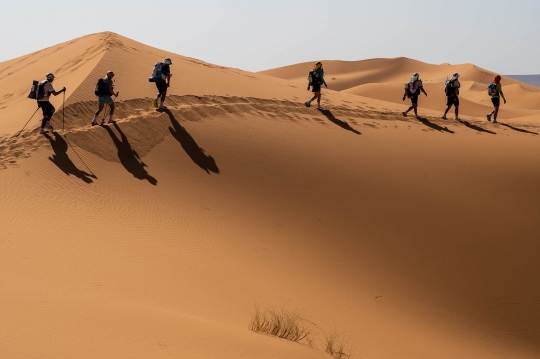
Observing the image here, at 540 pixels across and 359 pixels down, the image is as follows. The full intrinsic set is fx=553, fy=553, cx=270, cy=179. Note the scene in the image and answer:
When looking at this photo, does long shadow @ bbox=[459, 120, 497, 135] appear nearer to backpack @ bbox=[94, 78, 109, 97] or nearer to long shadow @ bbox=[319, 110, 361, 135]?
long shadow @ bbox=[319, 110, 361, 135]

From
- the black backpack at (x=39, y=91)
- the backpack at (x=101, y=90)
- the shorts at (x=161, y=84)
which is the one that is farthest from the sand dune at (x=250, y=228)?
the black backpack at (x=39, y=91)

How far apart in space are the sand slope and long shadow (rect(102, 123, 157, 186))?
59.1 ft

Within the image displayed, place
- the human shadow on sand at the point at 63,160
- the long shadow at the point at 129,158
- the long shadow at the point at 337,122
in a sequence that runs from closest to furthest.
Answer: the human shadow on sand at the point at 63,160 < the long shadow at the point at 129,158 < the long shadow at the point at 337,122

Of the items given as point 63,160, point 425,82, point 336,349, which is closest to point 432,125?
point 63,160

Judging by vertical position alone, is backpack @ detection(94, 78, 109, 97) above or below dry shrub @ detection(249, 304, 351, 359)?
above

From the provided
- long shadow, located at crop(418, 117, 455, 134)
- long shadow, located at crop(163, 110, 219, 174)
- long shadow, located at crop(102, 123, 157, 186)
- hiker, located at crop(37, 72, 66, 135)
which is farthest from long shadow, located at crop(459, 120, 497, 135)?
hiker, located at crop(37, 72, 66, 135)

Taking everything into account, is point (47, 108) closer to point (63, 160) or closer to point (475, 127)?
point (63, 160)

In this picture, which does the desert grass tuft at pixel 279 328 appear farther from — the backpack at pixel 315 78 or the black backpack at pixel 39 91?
the backpack at pixel 315 78

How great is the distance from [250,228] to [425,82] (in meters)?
45.5

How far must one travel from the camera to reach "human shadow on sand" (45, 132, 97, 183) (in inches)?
428

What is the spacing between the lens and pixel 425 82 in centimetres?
5212

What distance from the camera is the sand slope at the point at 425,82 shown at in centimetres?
4206

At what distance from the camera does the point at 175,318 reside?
581cm

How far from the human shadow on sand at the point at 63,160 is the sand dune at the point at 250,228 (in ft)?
0.13
